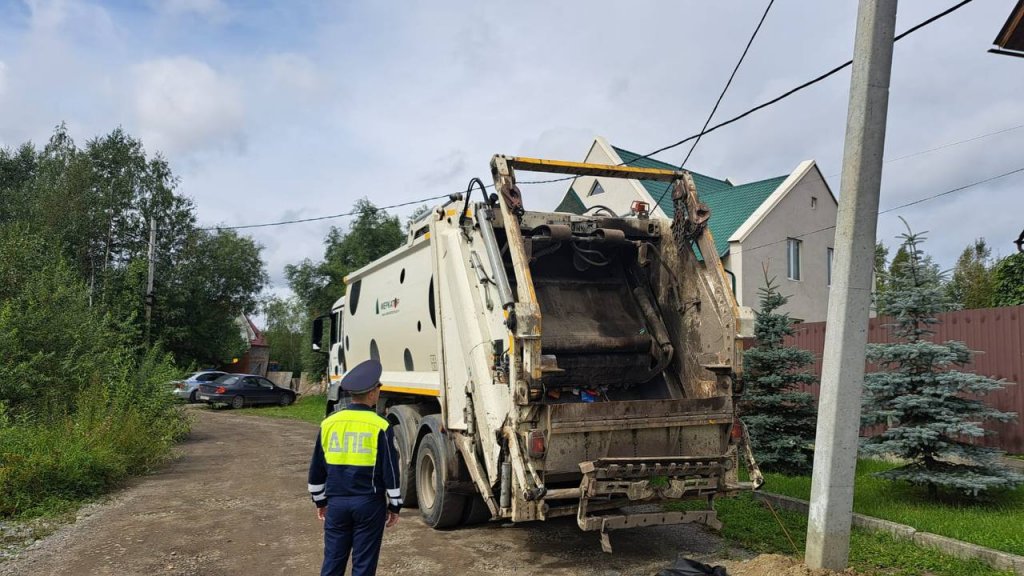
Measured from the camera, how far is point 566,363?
6.10 meters

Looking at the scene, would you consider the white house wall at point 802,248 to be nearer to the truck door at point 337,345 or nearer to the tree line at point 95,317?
A: the truck door at point 337,345

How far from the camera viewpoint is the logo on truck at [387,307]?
809 centimetres

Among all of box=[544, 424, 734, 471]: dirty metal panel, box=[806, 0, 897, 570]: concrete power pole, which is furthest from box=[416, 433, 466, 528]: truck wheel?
box=[806, 0, 897, 570]: concrete power pole

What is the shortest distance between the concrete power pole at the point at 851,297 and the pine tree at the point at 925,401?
2.20 m

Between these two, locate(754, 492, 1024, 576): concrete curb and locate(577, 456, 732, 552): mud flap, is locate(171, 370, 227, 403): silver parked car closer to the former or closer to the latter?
locate(577, 456, 732, 552): mud flap

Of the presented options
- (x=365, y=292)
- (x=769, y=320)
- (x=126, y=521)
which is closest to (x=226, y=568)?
(x=126, y=521)

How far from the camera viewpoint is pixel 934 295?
675 centimetres

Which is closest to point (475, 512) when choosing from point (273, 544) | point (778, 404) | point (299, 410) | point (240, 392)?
point (273, 544)

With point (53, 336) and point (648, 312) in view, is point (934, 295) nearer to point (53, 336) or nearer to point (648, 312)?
point (648, 312)

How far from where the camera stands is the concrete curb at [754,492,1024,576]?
475 centimetres

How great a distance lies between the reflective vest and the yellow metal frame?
2559 millimetres

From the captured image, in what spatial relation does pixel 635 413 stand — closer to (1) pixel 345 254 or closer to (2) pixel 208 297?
(1) pixel 345 254

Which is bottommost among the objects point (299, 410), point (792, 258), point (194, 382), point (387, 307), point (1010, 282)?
point (299, 410)

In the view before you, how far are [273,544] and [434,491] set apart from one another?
145 centimetres
